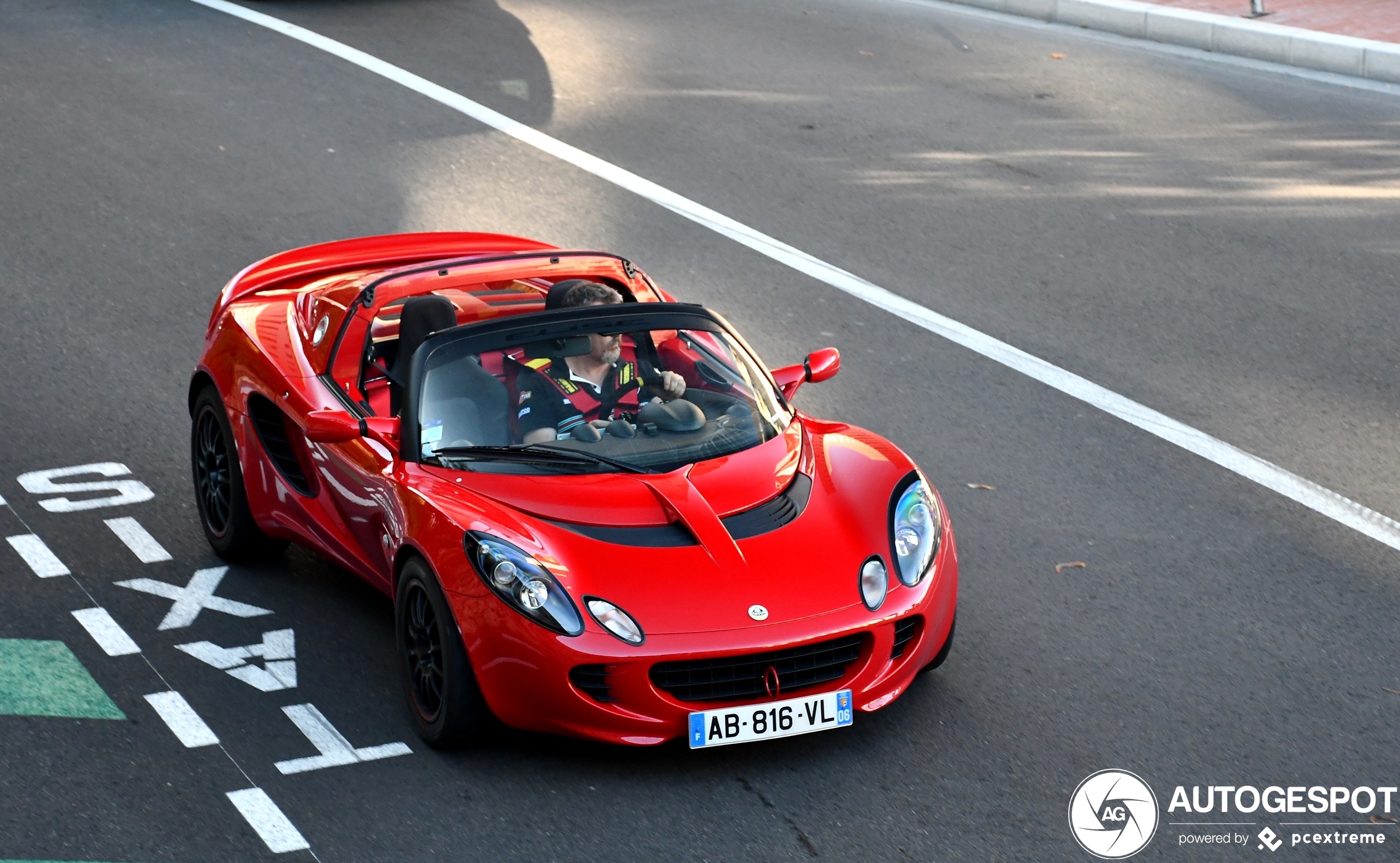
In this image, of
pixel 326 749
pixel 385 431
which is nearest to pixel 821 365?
pixel 385 431

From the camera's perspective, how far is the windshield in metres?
5.67

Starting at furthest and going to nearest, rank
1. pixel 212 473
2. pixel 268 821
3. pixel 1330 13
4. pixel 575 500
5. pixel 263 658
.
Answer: pixel 1330 13 → pixel 212 473 → pixel 263 658 → pixel 575 500 → pixel 268 821

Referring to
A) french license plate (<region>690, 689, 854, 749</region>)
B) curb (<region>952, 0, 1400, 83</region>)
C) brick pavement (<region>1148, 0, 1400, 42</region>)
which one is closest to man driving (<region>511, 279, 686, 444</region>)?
french license plate (<region>690, 689, 854, 749</region>)

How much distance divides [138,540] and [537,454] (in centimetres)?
229

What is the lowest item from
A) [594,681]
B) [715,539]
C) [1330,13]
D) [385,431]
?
[594,681]

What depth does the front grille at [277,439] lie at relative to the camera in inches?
253

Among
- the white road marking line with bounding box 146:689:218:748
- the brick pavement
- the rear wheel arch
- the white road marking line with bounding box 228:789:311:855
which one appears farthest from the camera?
the brick pavement

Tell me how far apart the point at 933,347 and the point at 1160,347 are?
1.26m

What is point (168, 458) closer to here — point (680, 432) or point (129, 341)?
point (129, 341)

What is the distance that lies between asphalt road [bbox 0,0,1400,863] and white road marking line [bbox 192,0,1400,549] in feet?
0.38

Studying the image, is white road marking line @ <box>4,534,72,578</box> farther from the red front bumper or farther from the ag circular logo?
the ag circular logo

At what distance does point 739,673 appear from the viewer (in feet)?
16.4

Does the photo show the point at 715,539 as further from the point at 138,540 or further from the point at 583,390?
the point at 138,540

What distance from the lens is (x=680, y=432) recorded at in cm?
580
